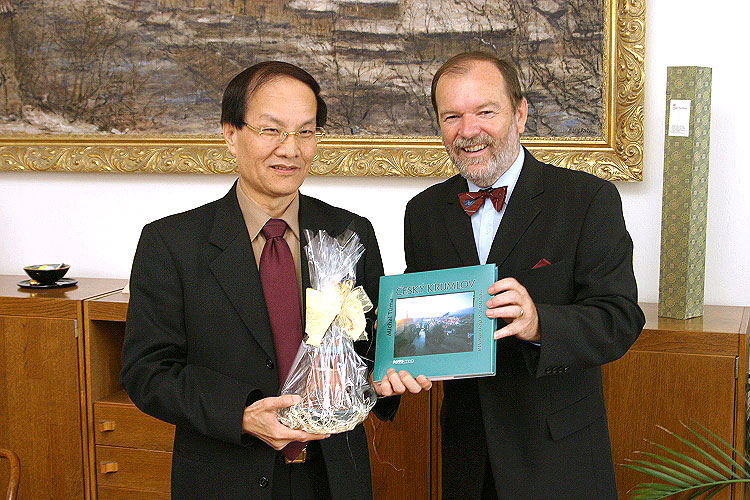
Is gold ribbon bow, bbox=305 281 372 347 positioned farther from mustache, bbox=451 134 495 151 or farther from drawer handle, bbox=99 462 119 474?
drawer handle, bbox=99 462 119 474

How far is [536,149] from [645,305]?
2.62 ft

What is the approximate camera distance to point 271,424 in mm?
1950

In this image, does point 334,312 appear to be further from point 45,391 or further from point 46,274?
point 46,274

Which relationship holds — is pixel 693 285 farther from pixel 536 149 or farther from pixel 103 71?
pixel 103 71

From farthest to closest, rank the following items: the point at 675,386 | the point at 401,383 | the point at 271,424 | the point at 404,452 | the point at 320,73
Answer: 1. the point at 320,73
2. the point at 404,452
3. the point at 675,386
4. the point at 401,383
5. the point at 271,424

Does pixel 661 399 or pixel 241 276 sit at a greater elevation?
pixel 241 276

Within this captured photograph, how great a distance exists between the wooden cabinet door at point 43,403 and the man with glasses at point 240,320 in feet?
5.61

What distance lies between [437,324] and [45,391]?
7.51ft

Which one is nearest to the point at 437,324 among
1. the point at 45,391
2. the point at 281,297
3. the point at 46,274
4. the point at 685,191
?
the point at 281,297

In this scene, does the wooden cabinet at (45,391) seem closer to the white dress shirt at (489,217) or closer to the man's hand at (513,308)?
the white dress shirt at (489,217)

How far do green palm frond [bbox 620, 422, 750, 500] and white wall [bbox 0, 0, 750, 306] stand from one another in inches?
30.1

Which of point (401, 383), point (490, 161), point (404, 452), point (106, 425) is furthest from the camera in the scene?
point (106, 425)

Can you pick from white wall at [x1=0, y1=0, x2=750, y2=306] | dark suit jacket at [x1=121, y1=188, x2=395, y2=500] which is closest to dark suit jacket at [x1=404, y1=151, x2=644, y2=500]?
dark suit jacket at [x1=121, y1=188, x2=395, y2=500]

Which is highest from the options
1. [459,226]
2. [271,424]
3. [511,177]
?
[511,177]
